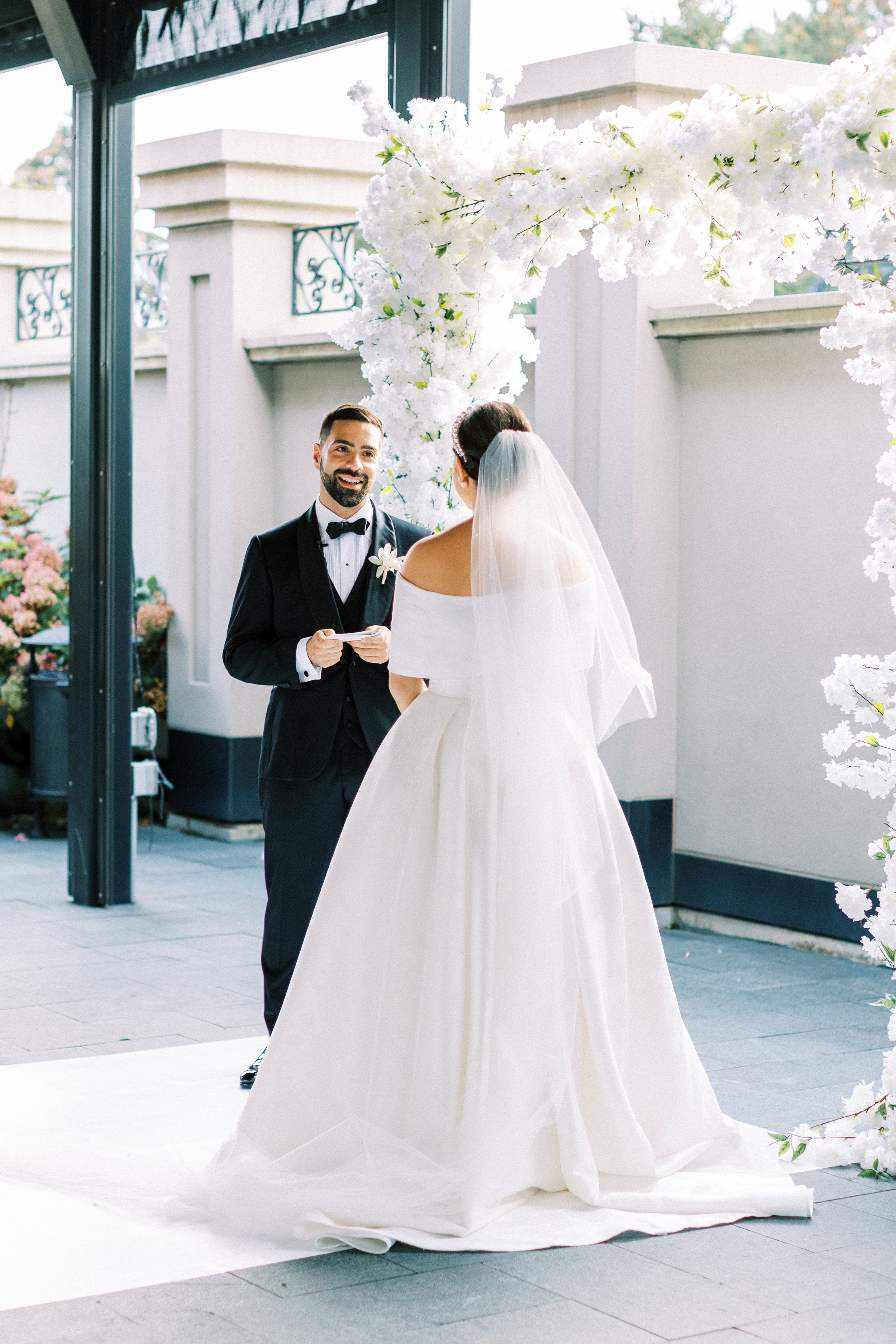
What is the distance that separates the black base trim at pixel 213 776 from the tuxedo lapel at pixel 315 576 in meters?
4.64

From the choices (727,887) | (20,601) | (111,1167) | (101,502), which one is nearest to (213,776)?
(20,601)

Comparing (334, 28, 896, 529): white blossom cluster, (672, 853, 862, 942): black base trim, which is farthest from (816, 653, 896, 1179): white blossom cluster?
(672, 853, 862, 942): black base trim

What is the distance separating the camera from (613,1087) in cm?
383

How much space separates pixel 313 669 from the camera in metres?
4.70

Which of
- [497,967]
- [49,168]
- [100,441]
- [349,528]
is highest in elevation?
[49,168]

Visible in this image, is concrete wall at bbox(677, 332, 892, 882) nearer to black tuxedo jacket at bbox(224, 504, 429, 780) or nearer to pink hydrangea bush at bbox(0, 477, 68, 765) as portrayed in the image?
black tuxedo jacket at bbox(224, 504, 429, 780)

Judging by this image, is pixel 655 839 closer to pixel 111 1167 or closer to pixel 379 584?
pixel 379 584

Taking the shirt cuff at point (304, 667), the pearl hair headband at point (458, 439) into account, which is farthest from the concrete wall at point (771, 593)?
the pearl hair headband at point (458, 439)

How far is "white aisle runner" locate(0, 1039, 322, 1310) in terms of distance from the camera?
3.45 metres

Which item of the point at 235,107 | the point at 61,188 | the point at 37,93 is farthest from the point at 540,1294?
the point at 61,188

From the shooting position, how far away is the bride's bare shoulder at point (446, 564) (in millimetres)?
3949

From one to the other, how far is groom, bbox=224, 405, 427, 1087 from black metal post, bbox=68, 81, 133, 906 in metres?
2.88

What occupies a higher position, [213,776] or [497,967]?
[497,967]

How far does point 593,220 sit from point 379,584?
47.0 inches
